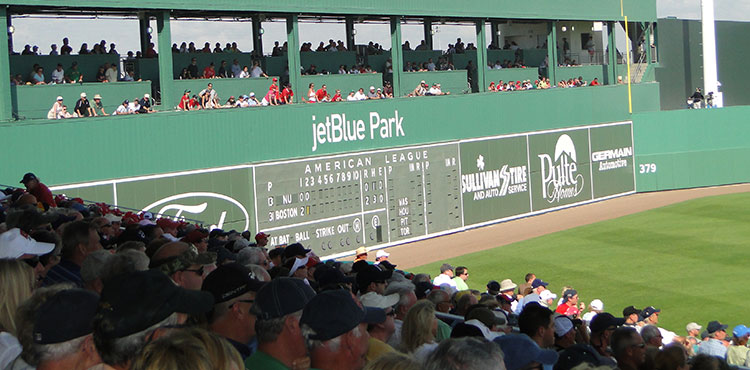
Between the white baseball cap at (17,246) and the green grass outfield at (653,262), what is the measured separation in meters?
12.0

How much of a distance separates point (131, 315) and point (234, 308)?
3.93 feet

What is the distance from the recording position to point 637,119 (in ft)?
110

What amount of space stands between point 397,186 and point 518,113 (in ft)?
20.9

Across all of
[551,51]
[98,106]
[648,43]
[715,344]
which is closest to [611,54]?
[648,43]

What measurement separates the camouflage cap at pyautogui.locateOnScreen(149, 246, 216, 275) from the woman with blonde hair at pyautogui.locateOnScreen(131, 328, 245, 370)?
8.37ft

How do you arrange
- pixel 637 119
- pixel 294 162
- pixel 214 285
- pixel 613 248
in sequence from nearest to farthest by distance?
pixel 214 285 → pixel 294 162 → pixel 613 248 → pixel 637 119

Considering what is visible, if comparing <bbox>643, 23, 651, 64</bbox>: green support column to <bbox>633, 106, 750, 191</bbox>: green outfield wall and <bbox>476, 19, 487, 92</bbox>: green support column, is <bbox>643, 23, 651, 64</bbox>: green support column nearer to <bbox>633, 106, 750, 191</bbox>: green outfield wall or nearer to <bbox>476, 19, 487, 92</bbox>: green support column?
<bbox>633, 106, 750, 191</bbox>: green outfield wall

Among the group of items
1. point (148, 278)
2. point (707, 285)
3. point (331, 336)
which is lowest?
point (707, 285)

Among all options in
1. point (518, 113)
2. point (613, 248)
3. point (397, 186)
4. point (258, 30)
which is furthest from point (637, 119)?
point (258, 30)

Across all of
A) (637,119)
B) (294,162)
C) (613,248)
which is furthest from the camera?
(637,119)

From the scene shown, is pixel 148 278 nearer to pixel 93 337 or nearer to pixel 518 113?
pixel 93 337

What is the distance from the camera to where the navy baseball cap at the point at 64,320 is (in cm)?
335

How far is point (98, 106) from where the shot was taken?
19.3 metres

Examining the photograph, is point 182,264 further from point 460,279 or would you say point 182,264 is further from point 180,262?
point 460,279
